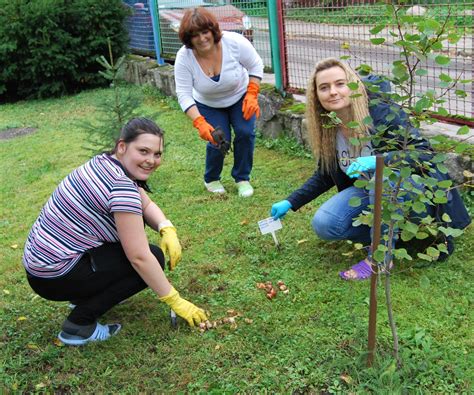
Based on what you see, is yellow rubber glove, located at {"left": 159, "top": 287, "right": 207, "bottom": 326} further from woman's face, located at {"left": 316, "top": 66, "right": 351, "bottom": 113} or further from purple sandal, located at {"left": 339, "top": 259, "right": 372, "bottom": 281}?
woman's face, located at {"left": 316, "top": 66, "right": 351, "bottom": 113}

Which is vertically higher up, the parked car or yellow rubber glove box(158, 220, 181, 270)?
the parked car

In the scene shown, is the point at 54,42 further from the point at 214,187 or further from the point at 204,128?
the point at 204,128

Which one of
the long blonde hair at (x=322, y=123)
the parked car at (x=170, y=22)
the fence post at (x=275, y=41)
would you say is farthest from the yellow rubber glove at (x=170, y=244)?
the parked car at (x=170, y=22)

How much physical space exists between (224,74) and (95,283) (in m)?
2.13

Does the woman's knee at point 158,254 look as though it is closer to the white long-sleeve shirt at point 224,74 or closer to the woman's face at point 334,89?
the woman's face at point 334,89

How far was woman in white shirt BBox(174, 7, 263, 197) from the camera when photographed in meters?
3.99

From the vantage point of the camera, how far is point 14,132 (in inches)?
296

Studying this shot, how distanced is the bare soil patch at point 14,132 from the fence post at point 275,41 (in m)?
3.73

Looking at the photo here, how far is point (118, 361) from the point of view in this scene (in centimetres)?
245

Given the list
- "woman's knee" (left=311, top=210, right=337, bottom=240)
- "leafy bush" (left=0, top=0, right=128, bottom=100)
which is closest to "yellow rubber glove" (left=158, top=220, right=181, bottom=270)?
"woman's knee" (left=311, top=210, right=337, bottom=240)

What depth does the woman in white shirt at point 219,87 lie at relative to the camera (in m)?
3.99

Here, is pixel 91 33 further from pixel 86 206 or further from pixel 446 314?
pixel 446 314

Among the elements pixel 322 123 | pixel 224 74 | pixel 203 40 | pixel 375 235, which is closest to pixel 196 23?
pixel 203 40

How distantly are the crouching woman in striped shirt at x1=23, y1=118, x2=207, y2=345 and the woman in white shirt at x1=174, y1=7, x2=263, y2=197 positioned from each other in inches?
63.9
